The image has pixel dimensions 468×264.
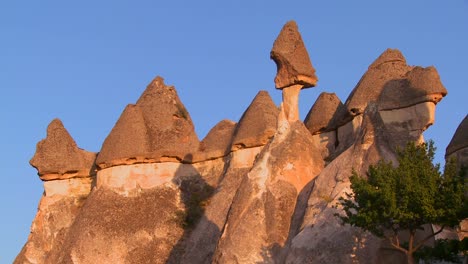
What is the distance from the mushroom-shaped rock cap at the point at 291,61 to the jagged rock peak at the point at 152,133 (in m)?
5.34

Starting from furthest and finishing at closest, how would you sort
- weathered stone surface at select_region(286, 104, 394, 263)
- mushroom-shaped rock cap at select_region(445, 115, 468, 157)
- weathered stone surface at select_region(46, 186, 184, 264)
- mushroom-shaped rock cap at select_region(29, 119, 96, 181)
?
mushroom-shaped rock cap at select_region(29, 119, 96, 181)
mushroom-shaped rock cap at select_region(445, 115, 468, 157)
weathered stone surface at select_region(46, 186, 184, 264)
weathered stone surface at select_region(286, 104, 394, 263)

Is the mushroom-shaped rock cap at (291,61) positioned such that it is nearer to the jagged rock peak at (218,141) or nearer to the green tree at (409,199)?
the jagged rock peak at (218,141)

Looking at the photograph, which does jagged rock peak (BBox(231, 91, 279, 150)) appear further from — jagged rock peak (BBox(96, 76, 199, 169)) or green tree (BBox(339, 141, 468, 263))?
green tree (BBox(339, 141, 468, 263))

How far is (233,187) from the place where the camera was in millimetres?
21234

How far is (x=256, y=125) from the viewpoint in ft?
72.8

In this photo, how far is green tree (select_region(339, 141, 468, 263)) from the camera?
12625 mm

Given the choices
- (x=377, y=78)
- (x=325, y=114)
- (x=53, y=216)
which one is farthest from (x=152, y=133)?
(x=377, y=78)

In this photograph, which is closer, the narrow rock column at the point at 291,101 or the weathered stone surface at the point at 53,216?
the narrow rock column at the point at 291,101

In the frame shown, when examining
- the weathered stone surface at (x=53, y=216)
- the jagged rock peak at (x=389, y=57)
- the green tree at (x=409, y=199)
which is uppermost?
the jagged rock peak at (x=389, y=57)

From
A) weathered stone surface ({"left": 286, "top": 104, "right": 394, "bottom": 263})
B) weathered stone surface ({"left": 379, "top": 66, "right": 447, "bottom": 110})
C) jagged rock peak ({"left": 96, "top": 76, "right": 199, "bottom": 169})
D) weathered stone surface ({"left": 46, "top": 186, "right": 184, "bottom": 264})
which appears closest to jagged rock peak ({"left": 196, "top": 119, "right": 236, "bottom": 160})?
jagged rock peak ({"left": 96, "top": 76, "right": 199, "bottom": 169})

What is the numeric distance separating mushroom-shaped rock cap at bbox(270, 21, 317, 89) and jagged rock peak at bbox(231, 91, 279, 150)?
3.17m

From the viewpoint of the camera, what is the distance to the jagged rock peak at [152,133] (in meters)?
22.9

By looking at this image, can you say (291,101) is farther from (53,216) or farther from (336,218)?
(53,216)

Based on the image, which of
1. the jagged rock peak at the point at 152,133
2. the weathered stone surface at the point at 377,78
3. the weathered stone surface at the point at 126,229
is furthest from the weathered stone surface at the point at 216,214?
the weathered stone surface at the point at 377,78
